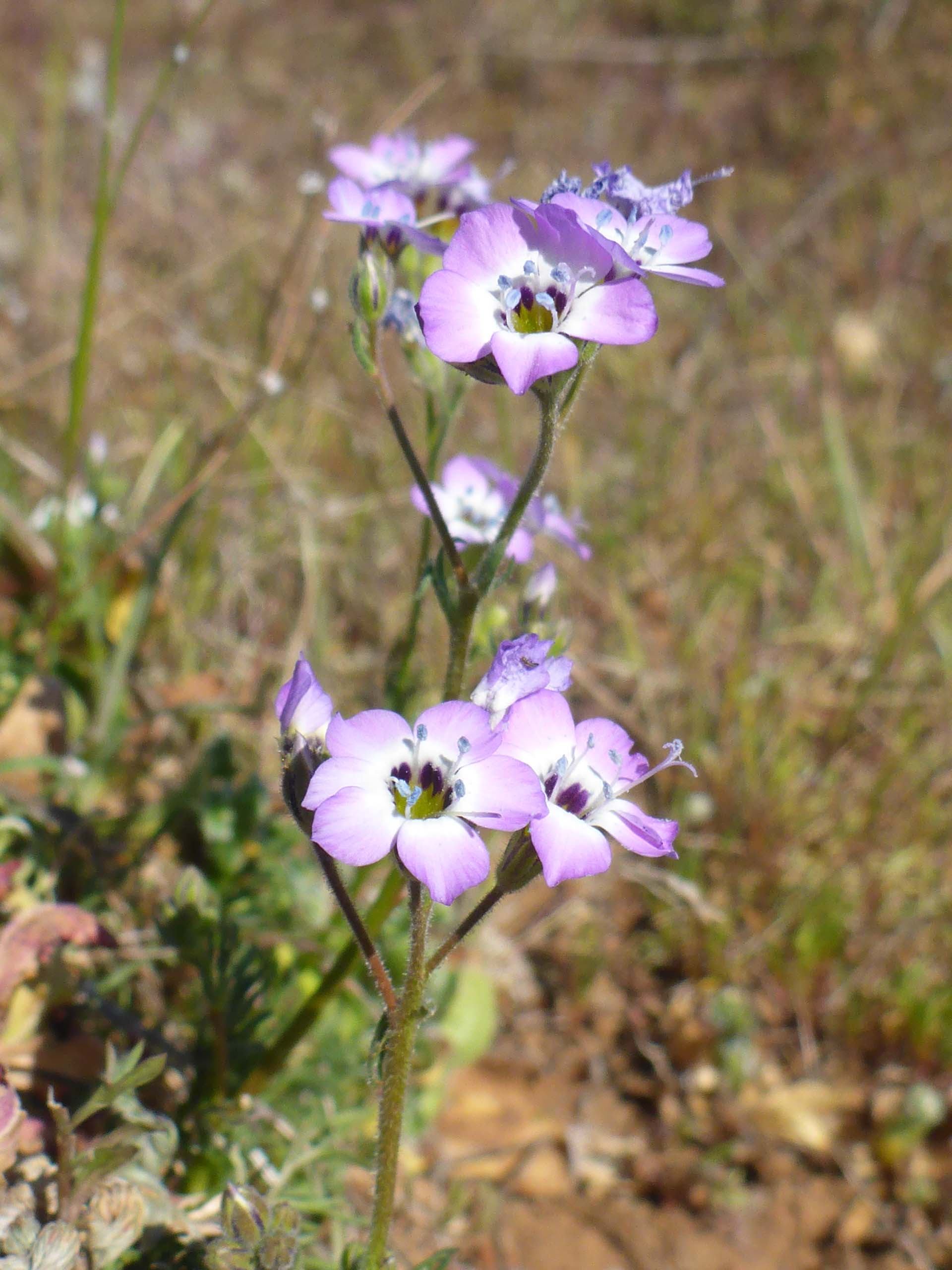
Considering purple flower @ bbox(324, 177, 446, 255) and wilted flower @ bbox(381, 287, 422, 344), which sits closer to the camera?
purple flower @ bbox(324, 177, 446, 255)

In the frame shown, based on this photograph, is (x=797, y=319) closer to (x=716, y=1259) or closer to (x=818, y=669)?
(x=818, y=669)

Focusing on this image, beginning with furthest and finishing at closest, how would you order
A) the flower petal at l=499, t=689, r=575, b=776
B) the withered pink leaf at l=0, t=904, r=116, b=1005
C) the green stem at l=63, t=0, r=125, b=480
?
1. the green stem at l=63, t=0, r=125, b=480
2. the withered pink leaf at l=0, t=904, r=116, b=1005
3. the flower petal at l=499, t=689, r=575, b=776

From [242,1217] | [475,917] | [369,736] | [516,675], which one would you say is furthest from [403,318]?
[242,1217]

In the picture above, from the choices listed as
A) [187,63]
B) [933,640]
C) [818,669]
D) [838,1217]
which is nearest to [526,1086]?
[838,1217]

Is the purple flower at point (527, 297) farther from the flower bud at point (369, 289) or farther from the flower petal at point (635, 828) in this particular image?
the flower petal at point (635, 828)

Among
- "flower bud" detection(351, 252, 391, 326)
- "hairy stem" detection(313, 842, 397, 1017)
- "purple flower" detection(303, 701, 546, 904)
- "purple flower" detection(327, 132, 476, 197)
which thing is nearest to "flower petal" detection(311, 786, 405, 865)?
"purple flower" detection(303, 701, 546, 904)

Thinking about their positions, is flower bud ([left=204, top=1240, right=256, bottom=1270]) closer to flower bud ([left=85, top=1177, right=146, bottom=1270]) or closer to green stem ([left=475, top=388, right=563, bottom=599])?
flower bud ([left=85, top=1177, right=146, bottom=1270])

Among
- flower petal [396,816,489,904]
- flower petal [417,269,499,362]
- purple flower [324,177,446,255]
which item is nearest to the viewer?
flower petal [396,816,489,904]
